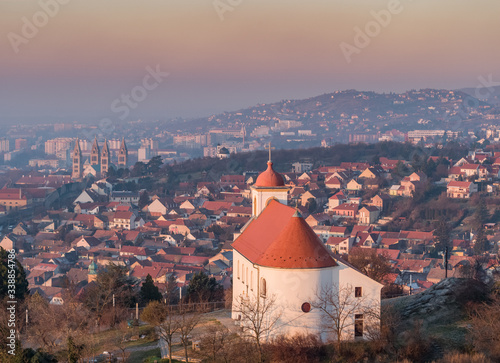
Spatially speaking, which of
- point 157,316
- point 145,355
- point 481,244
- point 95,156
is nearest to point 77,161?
point 95,156

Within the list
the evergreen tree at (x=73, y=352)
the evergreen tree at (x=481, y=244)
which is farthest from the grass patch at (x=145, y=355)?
the evergreen tree at (x=481, y=244)

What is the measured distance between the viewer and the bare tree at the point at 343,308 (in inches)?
816

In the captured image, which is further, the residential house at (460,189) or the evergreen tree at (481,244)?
the residential house at (460,189)

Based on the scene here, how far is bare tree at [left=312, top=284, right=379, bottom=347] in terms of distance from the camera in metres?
20.7

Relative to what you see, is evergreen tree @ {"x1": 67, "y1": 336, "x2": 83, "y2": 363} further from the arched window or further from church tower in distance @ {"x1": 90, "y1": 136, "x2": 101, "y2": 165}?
church tower in distance @ {"x1": 90, "y1": 136, "x2": 101, "y2": 165}

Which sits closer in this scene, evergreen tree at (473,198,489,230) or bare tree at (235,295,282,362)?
bare tree at (235,295,282,362)

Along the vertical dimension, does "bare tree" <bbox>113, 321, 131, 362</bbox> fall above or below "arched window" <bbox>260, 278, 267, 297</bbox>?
below

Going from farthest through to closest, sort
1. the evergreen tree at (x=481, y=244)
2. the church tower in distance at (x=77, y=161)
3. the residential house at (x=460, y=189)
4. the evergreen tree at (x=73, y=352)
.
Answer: the church tower in distance at (x=77, y=161) → the residential house at (x=460, y=189) → the evergreen tree at (x=481, y=244) → the evergreen tree at (x=73, y=352)

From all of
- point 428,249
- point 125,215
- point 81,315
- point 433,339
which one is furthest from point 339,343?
point 125,215

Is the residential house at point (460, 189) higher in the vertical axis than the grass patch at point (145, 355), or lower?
higher

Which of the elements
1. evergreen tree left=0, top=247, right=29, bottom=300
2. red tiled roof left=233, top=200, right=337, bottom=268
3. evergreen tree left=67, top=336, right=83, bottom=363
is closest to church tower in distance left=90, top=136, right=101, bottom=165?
evergreen tree left=0, top=247, right=29, bottom=300

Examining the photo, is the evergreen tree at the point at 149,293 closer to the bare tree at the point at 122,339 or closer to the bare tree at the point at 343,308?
the bare tree at the point at 122,339

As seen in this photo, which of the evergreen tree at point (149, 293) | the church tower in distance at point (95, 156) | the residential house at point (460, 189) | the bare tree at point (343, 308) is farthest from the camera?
the church tower in distance at point (95, 156)

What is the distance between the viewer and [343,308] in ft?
68.6
